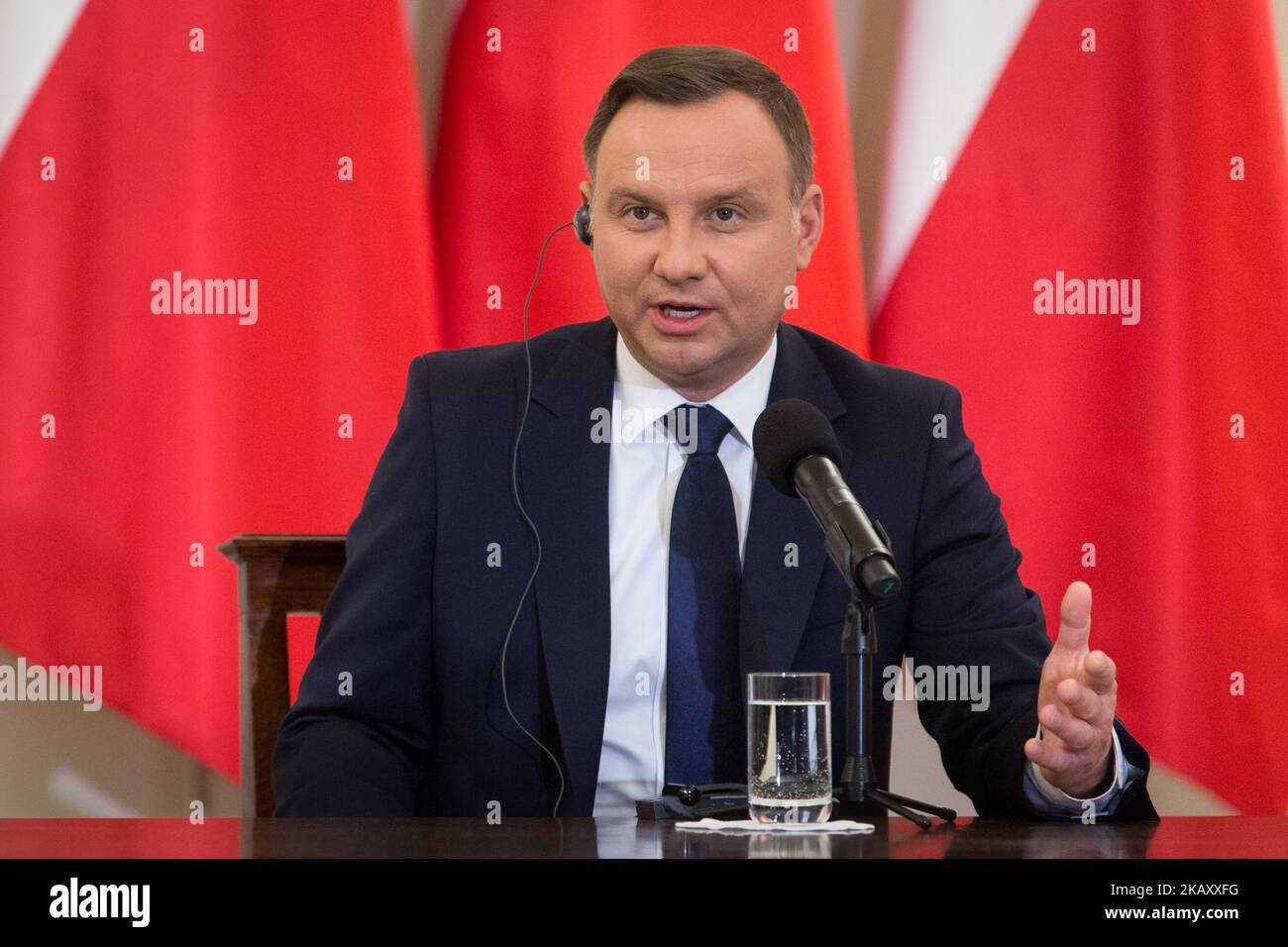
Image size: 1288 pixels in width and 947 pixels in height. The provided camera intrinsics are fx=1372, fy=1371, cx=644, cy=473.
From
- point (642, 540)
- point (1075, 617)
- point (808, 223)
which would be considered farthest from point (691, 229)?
point (1075, 617)

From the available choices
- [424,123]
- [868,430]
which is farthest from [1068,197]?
[424,123]

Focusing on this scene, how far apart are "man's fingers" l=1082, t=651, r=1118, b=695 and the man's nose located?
0.77 m

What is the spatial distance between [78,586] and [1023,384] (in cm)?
183

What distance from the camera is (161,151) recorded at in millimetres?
2609

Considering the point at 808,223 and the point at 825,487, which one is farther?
the point at 808,223

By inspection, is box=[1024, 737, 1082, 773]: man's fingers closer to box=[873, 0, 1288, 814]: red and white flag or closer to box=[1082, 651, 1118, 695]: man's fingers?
box=[1082, 651, 1118, 695]: man's fingers

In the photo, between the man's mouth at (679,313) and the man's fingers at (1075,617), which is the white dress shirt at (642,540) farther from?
the man's fingers at (1075,617)

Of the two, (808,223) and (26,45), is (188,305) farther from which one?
(808,223)

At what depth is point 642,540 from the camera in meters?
1.89

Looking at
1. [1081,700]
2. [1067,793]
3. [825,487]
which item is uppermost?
[825,487]

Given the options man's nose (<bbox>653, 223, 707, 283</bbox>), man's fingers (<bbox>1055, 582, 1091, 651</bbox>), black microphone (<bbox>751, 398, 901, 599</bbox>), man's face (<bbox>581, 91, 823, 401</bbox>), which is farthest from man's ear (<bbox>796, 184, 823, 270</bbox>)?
man's fingers (<bbox>1055, 582, 1091, 651</bbox>)

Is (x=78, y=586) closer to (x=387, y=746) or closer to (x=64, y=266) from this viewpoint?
(x=64, y=266)

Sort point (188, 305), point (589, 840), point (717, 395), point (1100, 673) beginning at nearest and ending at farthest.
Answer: point (589, 840), point (1100, 673), point (717, 395), point (188, 305)

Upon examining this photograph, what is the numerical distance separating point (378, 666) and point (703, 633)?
427mm
